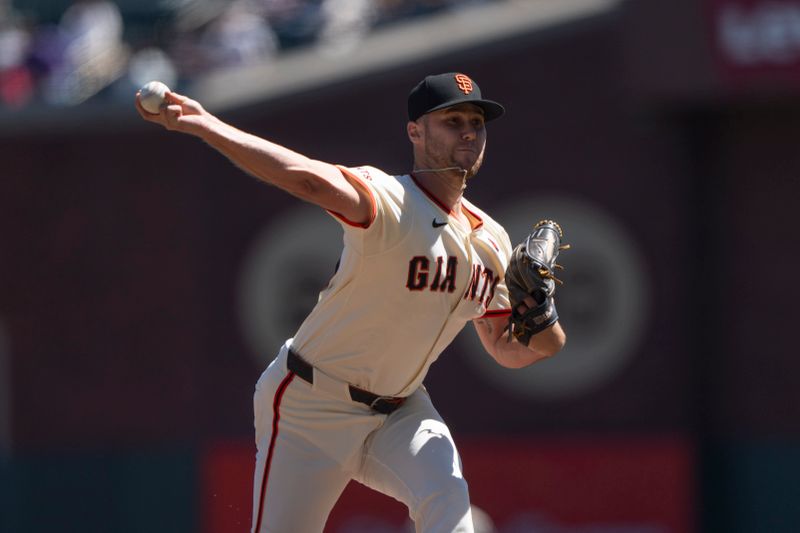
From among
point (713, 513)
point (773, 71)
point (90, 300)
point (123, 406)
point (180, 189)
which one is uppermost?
point (773, 71)

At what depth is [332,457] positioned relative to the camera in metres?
6.07

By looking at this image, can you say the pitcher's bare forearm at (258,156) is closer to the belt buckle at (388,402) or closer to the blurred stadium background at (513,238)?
the belt buckle at (388,402)

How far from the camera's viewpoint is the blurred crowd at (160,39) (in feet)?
47.0

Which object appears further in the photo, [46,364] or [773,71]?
[46,364]

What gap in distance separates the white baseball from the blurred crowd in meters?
8.59

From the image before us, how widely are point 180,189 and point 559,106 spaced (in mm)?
3388

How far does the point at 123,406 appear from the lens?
46.5 ft

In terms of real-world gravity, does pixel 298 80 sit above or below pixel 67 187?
above

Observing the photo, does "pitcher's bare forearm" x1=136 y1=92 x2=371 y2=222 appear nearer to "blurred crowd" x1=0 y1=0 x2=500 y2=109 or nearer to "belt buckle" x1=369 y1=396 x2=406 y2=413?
"belt buckle" x1=369 y1=396 x2=406 y2=413

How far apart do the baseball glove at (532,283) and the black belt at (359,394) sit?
1.84ft

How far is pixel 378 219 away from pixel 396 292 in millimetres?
321

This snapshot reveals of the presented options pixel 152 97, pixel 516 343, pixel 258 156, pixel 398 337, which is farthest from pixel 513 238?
pixel 152 97

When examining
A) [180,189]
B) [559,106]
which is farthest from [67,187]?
[559,106]

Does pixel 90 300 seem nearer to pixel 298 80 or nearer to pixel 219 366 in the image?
pixel 219 366
